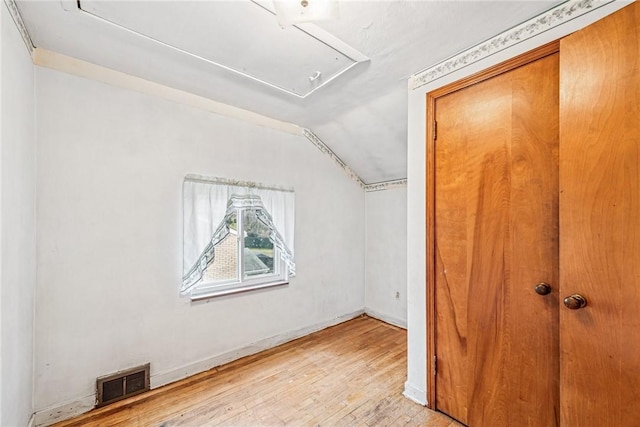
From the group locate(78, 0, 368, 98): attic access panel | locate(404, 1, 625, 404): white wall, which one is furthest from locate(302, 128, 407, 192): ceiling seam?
locate(404, 1, 625, 404): white wall

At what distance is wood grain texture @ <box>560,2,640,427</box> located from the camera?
1.04 m

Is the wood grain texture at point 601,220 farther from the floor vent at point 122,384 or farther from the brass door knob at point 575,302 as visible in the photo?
the floor vent at point 122,384

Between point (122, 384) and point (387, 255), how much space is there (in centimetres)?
281

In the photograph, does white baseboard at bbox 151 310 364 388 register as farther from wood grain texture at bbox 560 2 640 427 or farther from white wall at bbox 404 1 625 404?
wood grain texture at bbox 560 2 640 427

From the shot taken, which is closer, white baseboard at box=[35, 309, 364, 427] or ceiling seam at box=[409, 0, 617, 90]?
ceiling seam at box=[409, 0, 617, 90]

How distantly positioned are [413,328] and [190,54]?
2.40 metres

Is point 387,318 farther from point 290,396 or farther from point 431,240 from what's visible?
point 431,240

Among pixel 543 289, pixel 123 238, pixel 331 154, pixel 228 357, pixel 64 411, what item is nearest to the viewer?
pixel 543 289

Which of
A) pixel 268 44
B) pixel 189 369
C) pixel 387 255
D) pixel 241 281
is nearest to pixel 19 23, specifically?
pixel 268 44

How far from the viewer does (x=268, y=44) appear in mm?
1617

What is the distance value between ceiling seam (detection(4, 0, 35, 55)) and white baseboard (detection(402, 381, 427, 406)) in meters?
3.13

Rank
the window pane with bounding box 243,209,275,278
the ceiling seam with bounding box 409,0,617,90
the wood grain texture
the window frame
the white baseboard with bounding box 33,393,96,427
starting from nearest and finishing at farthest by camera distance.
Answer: the wood grain texture < the ceiling seam with bounding box 409,0,617,90 < the white baseboard with bounding box 33,393,96,427 < the window frame < the window pane with bounding box 243,209,275,278

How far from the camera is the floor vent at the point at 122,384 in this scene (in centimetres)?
184

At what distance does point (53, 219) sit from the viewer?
5.65 ft
